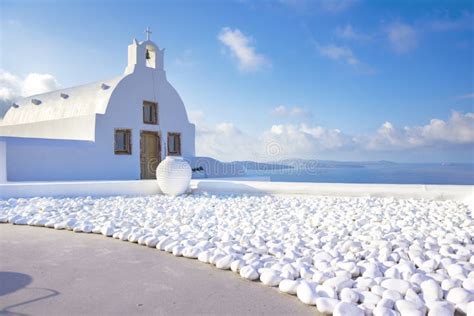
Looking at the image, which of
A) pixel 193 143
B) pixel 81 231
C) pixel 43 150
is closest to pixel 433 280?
pixel 81 231

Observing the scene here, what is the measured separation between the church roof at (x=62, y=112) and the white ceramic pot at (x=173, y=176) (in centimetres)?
453

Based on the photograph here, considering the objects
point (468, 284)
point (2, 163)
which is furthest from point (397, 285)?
point (2, 163)

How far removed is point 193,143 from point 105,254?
10.9 m

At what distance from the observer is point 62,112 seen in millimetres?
12719

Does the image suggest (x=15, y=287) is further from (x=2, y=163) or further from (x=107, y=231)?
(x=2, y=163)

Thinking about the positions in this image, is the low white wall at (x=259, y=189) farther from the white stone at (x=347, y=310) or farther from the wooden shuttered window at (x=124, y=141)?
the white stone at (x=347, y=310)

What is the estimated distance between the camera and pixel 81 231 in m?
3.68

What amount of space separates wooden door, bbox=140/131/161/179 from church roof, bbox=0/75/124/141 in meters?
1.68

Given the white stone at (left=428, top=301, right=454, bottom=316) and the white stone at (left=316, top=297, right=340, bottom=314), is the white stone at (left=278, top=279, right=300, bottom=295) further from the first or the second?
the white stone at (left=428, top=301, right=454, bottom=316)

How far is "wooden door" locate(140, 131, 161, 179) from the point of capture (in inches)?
476

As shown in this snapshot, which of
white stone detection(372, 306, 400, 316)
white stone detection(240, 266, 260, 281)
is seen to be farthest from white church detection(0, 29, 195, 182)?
white stone detection(372, 306, 400, 316)

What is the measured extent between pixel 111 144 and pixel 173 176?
4.76m

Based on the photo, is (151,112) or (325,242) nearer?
Result: (325,242)

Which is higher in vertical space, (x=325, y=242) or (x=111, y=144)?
(x=111, y=144)
